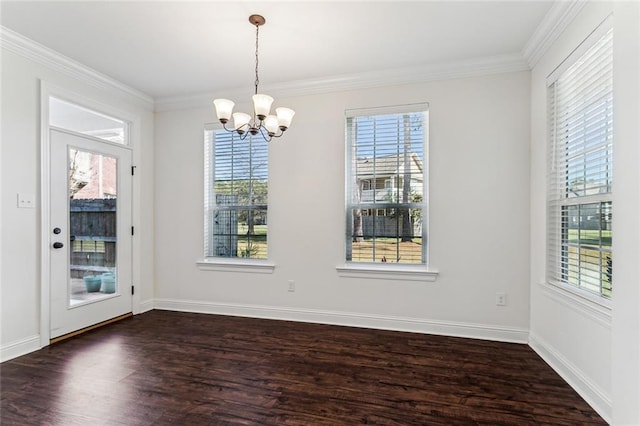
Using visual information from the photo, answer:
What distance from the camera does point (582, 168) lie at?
2398 mm

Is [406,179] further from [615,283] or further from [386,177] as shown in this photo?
[615,283]

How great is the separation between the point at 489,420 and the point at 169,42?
378 centimetres

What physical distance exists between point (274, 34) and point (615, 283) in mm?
2820

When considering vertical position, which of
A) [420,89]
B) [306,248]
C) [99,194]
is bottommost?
[306,248]

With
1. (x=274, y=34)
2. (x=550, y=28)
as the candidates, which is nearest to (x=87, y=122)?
(x=274, y=34)

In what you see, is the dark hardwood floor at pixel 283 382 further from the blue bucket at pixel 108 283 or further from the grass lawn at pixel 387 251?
the grass lawn at pixel 387 251

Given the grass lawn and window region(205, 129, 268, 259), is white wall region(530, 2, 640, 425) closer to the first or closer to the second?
the grass lawn

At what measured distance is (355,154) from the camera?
3781 millimetres

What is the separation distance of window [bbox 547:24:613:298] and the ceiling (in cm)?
59

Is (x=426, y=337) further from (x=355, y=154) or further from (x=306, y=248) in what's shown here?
(x=355, y=154)

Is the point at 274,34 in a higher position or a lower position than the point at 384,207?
higher

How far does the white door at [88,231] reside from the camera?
3.24 m

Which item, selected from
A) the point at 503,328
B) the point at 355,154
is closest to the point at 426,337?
the point at 503,328

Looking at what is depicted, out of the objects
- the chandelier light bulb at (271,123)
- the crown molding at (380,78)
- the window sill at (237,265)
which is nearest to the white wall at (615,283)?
the crown molding at (380,78)
